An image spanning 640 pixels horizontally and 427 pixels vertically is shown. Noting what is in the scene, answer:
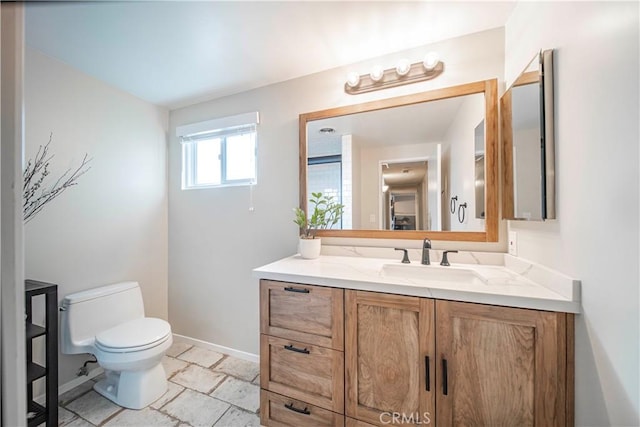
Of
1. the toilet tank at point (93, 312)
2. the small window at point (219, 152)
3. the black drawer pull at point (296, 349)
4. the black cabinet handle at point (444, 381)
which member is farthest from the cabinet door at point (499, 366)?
the toilet tank at point (93, 312)

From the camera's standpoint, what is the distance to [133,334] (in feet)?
5.45

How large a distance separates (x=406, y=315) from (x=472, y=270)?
566 mm

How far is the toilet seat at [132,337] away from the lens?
1.54 meters

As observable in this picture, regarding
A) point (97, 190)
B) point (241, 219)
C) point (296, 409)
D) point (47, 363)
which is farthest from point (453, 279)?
point (97, 190)

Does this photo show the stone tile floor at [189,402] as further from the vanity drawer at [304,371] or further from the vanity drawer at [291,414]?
the vanity drawer at [304,371]

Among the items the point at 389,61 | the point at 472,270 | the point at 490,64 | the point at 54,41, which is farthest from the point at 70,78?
the point at 472,270

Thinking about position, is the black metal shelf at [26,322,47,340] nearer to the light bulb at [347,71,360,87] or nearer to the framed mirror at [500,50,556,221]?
the light bulb at [347,71,360,87]

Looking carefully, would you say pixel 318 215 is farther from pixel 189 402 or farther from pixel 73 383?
pixel 73 383

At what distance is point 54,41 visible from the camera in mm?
1562

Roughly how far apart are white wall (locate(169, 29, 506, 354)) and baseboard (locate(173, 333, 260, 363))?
1.4 inches

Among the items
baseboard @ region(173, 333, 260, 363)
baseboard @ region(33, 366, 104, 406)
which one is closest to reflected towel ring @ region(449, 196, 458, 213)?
baseboard @ region(173, 333, 260, 363)

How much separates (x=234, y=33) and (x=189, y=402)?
7.76 ft
